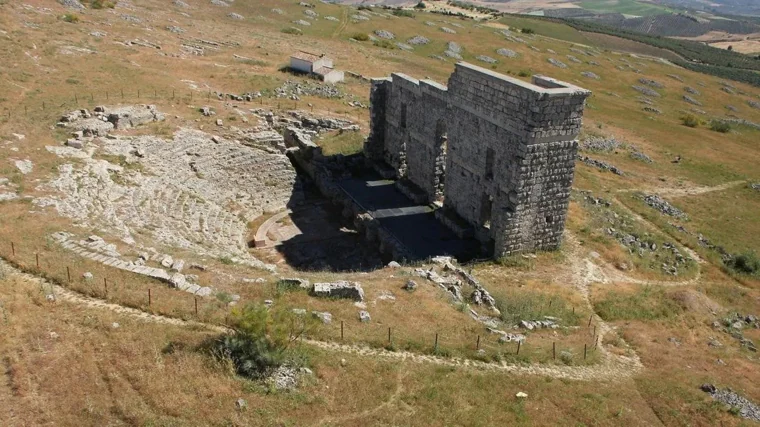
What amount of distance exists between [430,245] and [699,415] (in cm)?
1604

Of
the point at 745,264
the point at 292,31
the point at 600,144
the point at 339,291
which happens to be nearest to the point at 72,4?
the point at 292,31

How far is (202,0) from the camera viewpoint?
90562mm

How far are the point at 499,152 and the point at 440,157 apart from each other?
24.1ft

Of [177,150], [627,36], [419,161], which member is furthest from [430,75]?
[627,36]

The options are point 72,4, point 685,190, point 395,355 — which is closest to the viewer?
point 395,355

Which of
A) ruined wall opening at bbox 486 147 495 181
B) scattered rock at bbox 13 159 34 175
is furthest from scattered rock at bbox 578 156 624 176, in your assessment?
scattered rock at bbox 13 159 34 175

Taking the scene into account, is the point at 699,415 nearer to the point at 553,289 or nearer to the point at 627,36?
the point at 553,289

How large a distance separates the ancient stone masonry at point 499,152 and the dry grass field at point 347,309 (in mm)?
2214

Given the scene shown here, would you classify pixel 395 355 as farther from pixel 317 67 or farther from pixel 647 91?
pixel 647 91

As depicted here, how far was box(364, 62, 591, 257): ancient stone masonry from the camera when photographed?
93.9 feet

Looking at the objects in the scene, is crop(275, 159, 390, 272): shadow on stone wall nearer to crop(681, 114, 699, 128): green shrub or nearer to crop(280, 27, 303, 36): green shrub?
crop(280, 27, 303, 36): green shrub

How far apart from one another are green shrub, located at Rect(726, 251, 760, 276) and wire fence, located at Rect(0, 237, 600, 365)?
1765 centimetres

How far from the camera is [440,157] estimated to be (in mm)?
37594

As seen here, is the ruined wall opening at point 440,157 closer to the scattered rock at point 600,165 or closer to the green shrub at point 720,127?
the scattered rock at point 600,165
